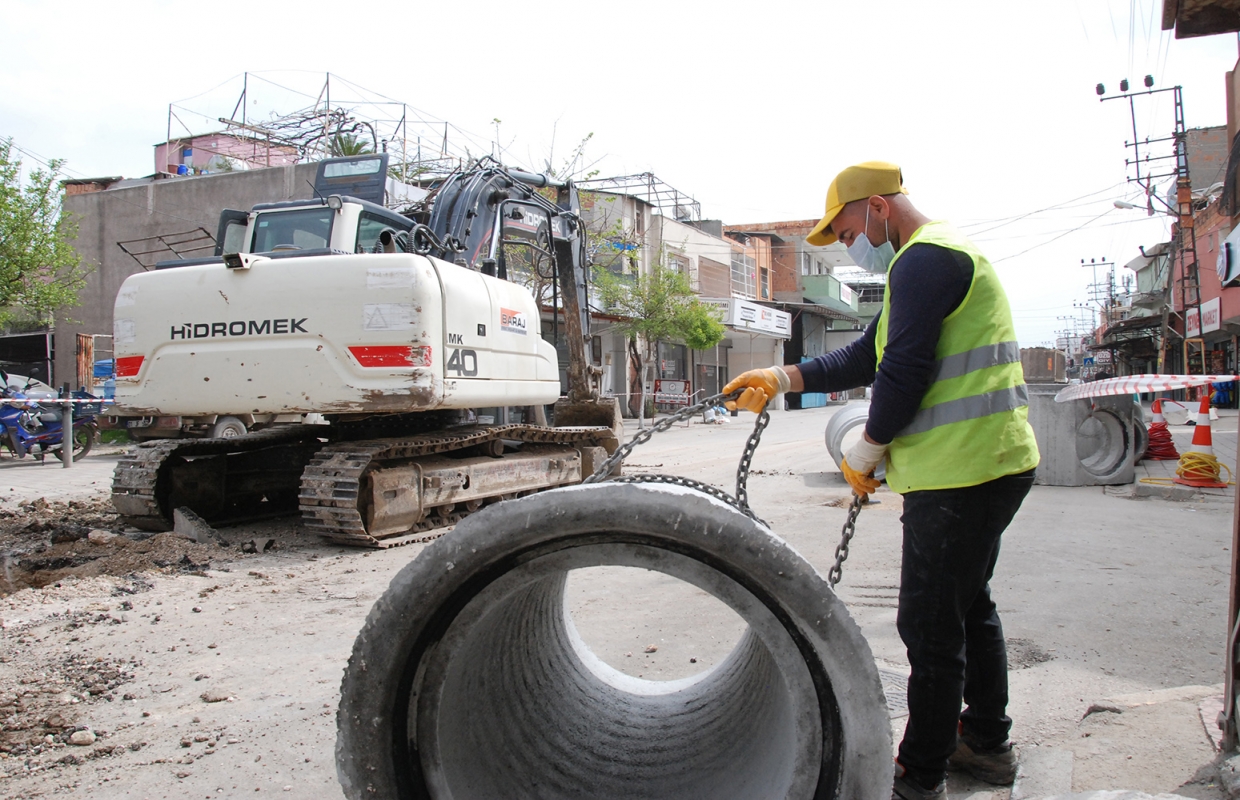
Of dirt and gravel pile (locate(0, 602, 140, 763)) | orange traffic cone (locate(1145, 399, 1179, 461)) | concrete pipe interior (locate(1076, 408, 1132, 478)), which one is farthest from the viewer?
orange traffic cone (locate(1145, 399, 1179, 461))

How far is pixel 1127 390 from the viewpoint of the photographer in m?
8.12

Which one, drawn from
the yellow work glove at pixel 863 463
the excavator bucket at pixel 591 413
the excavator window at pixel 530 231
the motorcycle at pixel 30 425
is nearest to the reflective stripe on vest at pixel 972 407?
the yellow work glove at pixel 863 463

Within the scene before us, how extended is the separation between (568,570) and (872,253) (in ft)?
4.98

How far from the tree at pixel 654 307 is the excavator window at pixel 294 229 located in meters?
17.8

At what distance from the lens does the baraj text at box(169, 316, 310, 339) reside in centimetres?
588

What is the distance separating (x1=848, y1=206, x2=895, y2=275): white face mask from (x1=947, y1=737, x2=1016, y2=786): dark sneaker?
5.06 feet

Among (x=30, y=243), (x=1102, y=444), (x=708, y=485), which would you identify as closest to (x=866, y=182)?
(x=708, y=485)

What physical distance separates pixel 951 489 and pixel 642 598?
2610mm

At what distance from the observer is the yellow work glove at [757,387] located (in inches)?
104

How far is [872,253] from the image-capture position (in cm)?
268

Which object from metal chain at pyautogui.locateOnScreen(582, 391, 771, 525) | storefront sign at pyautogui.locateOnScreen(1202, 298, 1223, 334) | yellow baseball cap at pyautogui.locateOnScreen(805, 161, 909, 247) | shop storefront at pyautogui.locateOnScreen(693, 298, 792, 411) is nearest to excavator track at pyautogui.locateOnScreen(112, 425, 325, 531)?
metal chain at pyautogui.locateOnScreen(582, 391, 771, 525)

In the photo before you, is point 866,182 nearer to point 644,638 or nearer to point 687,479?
point 687,479

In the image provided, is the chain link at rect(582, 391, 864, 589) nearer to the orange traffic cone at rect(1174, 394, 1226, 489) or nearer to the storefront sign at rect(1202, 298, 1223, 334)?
the orange traffic cone at rect(1174, 394, 1226, 489)

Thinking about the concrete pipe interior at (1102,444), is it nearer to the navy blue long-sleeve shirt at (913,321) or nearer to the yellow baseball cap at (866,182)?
the yellow baseball cap at (866,182)
